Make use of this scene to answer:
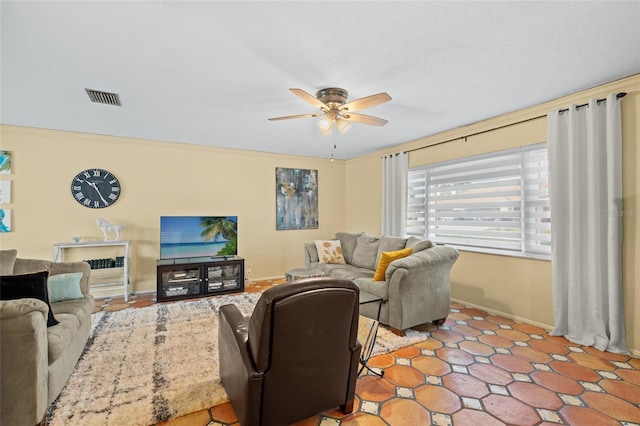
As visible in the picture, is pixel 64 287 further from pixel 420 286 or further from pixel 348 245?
pixel 348 245

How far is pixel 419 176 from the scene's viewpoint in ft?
15.8

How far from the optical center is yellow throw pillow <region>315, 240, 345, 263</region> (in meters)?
4.70

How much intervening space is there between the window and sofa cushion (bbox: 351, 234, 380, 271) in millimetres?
911

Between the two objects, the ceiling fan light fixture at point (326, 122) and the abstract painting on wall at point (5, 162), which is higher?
the ceiling fan light fixture at point (326, 122)

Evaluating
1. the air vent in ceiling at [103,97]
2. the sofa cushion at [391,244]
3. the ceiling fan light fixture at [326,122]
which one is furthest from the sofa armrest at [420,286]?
the air vent in ceiling at [103,97]

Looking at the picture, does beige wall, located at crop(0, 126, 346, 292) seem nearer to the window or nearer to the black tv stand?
the black tv stand

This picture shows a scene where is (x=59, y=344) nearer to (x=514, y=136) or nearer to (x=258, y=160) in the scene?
(x=258, y=160)

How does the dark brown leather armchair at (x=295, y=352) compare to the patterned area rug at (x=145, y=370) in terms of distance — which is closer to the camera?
the dark brown leather armchair at (x=295, y=352)

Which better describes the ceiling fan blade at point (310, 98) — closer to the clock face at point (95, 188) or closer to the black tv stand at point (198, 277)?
the black tv stand at point (198, 277)

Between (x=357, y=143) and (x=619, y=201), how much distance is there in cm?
327

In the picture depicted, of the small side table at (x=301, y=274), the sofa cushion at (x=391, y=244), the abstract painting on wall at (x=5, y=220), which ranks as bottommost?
the small side table at (x=301, y=274)

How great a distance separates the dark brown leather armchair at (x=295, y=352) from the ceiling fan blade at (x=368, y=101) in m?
1.53

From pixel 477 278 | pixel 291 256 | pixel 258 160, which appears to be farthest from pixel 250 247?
pixel 477 278

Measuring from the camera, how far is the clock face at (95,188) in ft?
13.8
